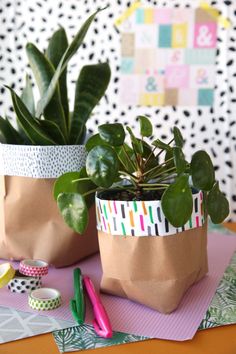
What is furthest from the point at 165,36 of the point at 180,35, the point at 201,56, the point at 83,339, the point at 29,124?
the point at 83,339

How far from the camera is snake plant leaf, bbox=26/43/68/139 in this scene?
24.9 inches

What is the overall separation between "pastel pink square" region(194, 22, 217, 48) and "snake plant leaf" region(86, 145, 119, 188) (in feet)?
4.41

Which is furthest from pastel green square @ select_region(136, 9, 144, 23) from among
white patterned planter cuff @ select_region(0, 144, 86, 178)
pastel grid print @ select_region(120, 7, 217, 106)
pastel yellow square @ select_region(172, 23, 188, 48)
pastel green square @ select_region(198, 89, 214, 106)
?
white patterned planter cuff @ select_region(0, 144, 86, 178)

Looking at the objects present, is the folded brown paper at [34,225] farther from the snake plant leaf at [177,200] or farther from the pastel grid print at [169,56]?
the pastel grid print at [169,56]

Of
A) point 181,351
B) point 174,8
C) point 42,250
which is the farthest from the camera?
point 174,8

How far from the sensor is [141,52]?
5.68ft

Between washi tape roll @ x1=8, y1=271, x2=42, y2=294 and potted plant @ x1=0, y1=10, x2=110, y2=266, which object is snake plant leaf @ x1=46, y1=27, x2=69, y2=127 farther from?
washi tape roll @ x1=8, y1=271, x2=42, y2=294

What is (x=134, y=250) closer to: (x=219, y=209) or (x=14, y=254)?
(x=219, y=209)

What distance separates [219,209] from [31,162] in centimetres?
27

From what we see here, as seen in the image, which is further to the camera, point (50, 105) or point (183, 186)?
point (50, 105)

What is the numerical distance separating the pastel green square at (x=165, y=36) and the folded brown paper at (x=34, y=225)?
4.04 ft

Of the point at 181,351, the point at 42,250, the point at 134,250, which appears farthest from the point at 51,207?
the point at 181,351

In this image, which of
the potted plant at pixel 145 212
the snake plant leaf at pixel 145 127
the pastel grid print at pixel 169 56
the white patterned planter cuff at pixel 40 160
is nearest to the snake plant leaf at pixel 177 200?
the potted plant at pixel 145 212

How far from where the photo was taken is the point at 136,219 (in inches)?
19.6
